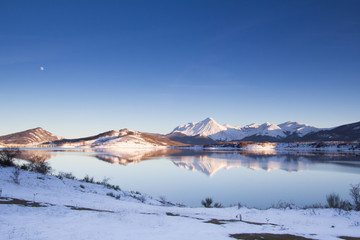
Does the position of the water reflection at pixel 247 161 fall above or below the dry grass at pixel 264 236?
below

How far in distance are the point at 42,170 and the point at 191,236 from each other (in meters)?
24.8

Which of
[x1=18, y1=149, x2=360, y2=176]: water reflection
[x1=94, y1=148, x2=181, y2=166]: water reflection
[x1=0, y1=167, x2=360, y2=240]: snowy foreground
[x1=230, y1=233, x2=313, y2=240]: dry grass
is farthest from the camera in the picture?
[x1=94, y1=148, x2=181, y2=166]: water reflection

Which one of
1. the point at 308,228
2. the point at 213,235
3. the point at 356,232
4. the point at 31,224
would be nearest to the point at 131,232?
the point at 213,235

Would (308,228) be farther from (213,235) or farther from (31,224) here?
(31,224)

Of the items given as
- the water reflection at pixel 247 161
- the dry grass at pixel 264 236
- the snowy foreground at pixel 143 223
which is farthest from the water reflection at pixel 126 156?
the dry grass at pixel 264 236

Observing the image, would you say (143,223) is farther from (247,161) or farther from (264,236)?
(247,161)

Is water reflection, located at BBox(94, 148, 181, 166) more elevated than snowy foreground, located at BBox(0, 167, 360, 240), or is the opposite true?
snowy foreground, located at BBox(0, 167, 360, 240)

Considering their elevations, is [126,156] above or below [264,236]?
below

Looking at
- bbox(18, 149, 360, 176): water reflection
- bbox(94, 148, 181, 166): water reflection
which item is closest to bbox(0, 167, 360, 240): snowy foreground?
bbox(18, 149, 360, 176): water reflection

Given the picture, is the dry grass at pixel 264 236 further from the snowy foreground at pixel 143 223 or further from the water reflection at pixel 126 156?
the water reflection at pixel 126 156

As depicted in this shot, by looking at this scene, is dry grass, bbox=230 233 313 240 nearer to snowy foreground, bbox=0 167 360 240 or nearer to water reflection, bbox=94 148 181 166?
snowy foreground, bbox=0 167 360 240

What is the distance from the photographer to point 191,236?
887 cm

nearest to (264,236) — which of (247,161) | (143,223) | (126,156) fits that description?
(143,223)

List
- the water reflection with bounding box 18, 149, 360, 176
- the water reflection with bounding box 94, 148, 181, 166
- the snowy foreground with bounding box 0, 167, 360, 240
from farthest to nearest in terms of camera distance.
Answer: the water reflection with bounding box 94, 148, 181, 166, the water reflection with bounding box 18, 149, 360, 176, the snowy foreground with bounding box 0, 167, 360, 240
